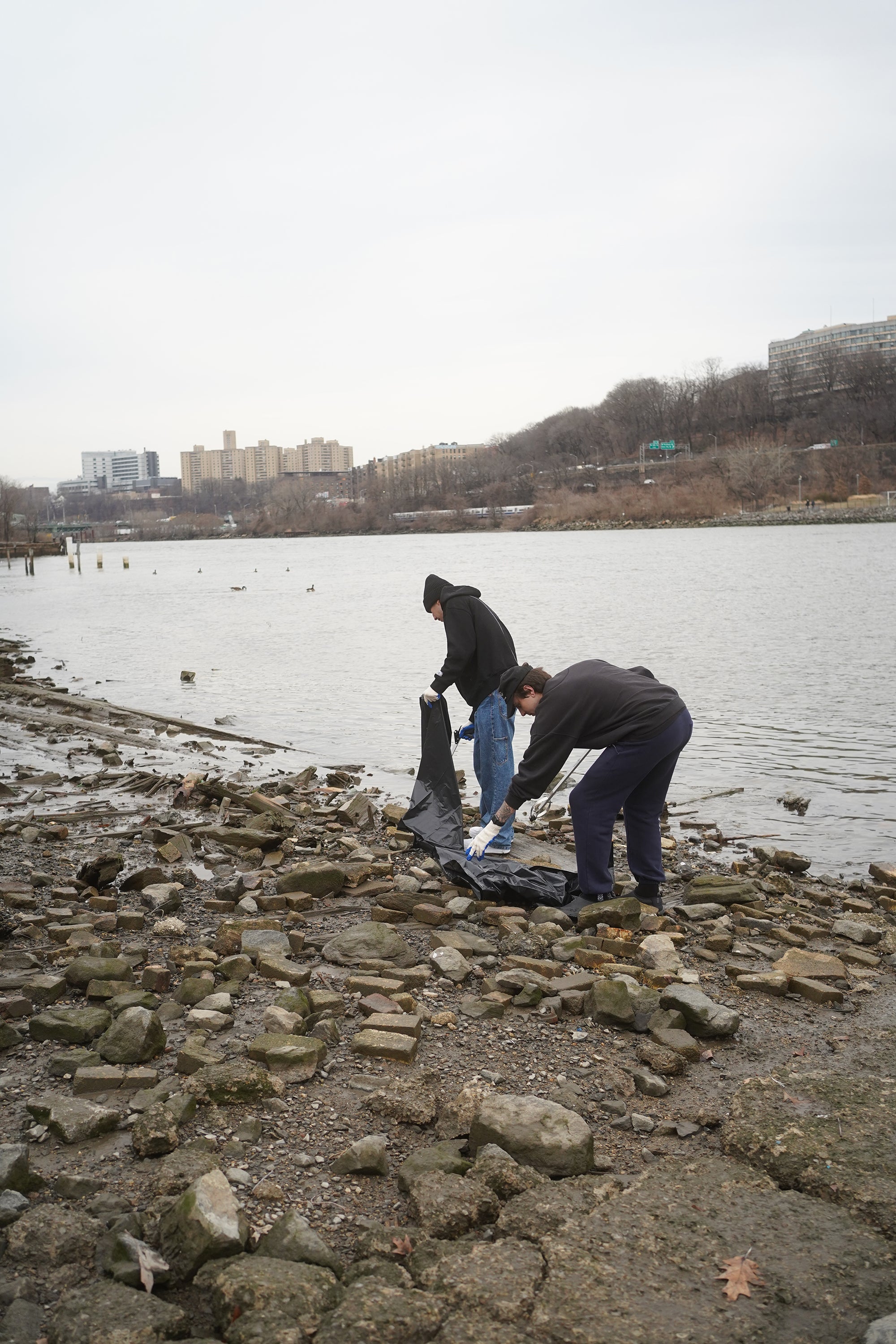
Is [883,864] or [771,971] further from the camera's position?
[883,864]

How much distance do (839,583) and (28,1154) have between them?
4225 centimetres

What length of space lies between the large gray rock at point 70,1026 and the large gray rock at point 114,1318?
168 cm

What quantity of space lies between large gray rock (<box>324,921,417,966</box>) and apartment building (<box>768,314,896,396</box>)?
166 meters

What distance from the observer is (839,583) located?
41.8 metres

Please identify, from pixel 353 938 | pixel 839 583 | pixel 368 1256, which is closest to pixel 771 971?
pixel 353 938

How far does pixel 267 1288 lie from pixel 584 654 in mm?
21232

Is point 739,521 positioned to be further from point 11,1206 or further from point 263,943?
point 11,1206

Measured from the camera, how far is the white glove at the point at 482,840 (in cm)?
593

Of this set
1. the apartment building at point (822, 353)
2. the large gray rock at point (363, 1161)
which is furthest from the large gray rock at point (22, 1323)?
the apartment building at point (822, 353)

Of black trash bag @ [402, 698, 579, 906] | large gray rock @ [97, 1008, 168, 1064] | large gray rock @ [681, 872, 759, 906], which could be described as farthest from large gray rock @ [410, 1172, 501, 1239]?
large gray rock @ [681, 872, 759, 906]

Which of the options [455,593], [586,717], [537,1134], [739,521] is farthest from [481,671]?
[739,521]

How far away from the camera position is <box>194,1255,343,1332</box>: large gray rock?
9.24 ft

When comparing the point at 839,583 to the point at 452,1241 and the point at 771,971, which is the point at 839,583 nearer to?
the point at 771,971

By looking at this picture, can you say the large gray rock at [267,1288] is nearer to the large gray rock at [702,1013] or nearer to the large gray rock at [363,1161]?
the large gray rock at [363,1161]
